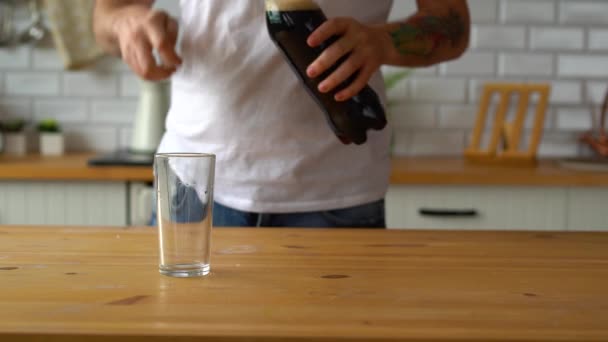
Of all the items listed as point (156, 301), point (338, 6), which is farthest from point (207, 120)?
point (156, 301)

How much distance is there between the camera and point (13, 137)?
2.43m

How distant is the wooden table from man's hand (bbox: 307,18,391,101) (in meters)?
0.18

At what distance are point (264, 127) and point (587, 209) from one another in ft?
3.74

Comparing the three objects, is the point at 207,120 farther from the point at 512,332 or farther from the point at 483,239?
the point at 512,332

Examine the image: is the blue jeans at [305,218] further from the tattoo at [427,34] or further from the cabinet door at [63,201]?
the cabinet door at [63,201]

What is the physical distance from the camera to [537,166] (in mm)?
2275

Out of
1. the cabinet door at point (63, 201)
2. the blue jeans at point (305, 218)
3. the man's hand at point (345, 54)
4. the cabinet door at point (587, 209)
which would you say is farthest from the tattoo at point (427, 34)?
the cabinet door at point (63, 201)

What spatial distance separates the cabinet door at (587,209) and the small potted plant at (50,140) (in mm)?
1459

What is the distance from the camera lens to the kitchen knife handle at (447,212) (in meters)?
2.06

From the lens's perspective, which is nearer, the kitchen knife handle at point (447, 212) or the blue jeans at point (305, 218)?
the blue jeans at point (305, 218)

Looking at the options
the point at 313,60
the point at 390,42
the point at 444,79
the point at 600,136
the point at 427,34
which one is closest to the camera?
the point at 313,60

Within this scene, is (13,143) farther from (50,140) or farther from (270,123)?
(270,123)

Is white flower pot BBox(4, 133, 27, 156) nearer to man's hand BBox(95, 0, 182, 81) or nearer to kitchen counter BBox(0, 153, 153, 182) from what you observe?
kitchen counter BBox(0, 153, 153, 182)

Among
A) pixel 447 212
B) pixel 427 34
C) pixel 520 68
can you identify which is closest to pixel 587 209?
pixel 447 212
